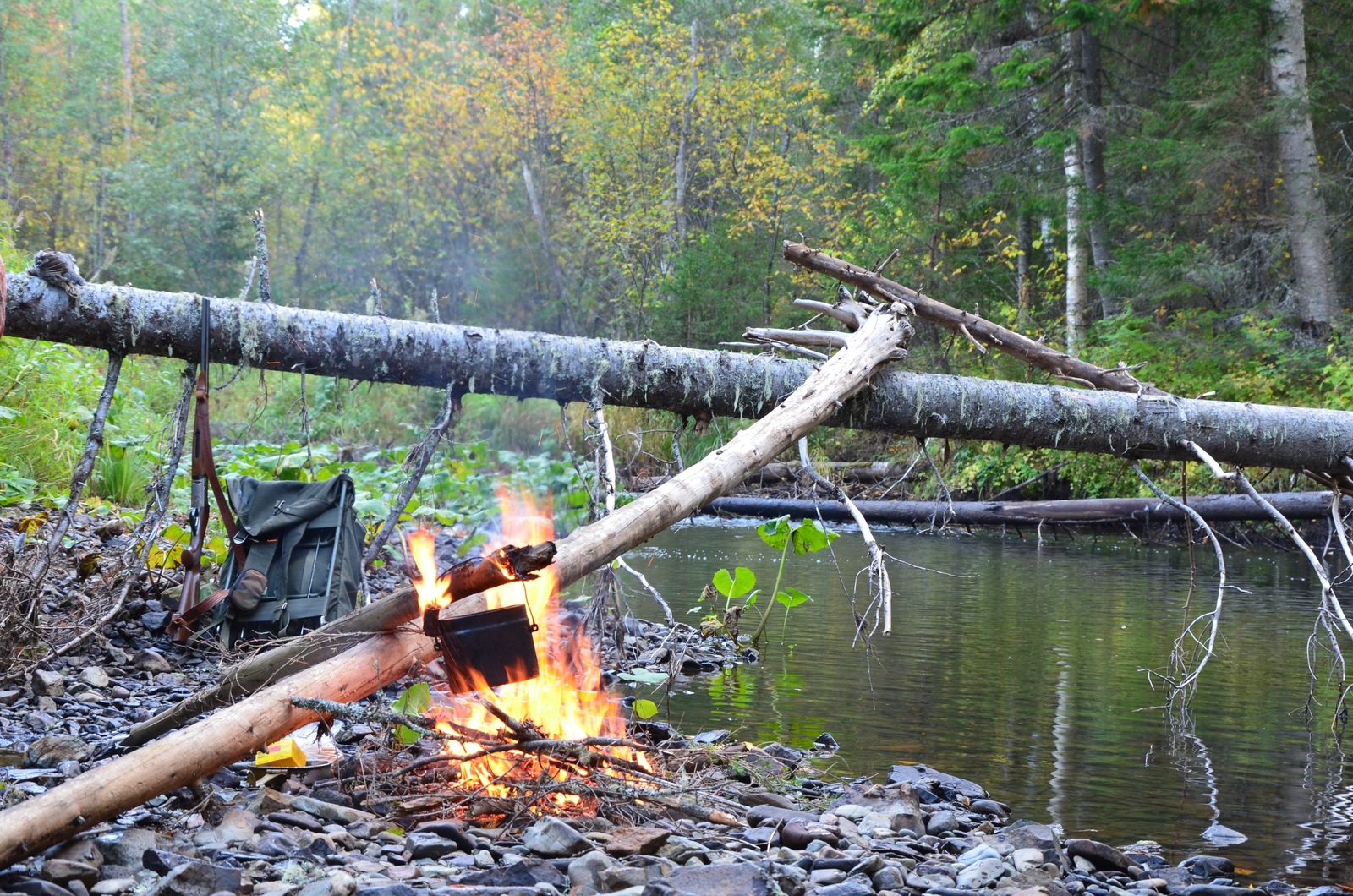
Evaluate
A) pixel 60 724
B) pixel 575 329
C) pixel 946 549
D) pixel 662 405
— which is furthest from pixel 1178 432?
pixel 575 329

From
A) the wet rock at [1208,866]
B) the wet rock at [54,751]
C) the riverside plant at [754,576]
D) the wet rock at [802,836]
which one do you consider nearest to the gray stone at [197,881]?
the wet rock at [54,751]

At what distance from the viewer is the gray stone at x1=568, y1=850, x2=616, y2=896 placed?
103 inches

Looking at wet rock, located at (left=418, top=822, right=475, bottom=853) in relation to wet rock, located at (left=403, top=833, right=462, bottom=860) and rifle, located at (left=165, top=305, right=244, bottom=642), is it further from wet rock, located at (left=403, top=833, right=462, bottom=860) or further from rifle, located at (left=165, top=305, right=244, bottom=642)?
rifle, located at (left=165, top=305, right=244, bottom=642)

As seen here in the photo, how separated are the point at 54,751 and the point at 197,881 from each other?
1.53 meters

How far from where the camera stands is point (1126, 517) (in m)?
10.7

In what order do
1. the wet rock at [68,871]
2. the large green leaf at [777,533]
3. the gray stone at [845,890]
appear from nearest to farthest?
the wet rock at [68,871]
the gray stone at [845,890]
the large green leaf at [777,533]

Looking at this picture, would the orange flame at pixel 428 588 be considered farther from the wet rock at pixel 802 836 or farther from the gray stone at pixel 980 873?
the gray stone at pixel 980 873

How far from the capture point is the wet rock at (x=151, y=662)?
5.18 m

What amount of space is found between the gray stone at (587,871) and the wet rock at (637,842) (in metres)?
0.10

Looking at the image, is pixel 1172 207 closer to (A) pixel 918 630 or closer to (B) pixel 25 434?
(A) pixel 918 630

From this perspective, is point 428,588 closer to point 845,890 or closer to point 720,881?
point 720,881

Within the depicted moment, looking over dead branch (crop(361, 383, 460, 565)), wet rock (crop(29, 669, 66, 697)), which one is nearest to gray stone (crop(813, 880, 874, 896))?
dead branch (crop(361, 383, 460, 565))

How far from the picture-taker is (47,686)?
449 cm

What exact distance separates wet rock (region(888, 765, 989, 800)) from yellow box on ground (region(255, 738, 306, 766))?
2247 millimetres
